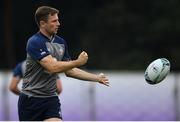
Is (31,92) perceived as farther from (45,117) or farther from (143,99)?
(143,99)

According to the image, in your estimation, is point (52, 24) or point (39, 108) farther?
point (39, 108)

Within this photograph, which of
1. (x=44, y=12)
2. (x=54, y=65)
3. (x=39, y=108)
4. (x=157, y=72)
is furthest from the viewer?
(x=157, y=72)

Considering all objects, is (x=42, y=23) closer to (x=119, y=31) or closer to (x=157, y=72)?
(x=157, y=72)

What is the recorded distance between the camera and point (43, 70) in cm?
768

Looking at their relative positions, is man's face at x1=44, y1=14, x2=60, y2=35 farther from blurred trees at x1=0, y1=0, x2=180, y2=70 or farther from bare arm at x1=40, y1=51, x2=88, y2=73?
blurred trees at x1=0, y1=0, x2=180, y2=70

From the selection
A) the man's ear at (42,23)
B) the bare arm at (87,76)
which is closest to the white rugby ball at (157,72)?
the bare arm at (87,76)

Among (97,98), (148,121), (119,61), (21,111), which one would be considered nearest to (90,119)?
(97,98)

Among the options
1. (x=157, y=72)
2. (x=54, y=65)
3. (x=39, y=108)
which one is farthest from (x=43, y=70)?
(x=157, y=72)

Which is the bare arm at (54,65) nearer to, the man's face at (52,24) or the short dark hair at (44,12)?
the man's face at (52,24)

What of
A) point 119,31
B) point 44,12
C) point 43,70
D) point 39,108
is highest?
point 44,12

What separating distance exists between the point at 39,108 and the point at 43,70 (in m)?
0.41

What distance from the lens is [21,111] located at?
25.9 feet

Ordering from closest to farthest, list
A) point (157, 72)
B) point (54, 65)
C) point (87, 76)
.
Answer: point (54, 65) → point (87, 76) → point (157, 72)

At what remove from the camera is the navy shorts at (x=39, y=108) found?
775cm
